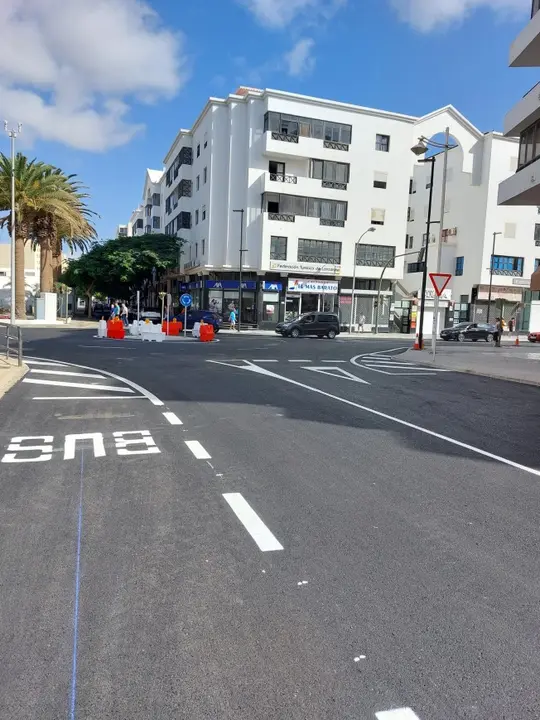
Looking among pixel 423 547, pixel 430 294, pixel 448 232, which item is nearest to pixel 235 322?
pixel 430 294

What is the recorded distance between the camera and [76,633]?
2.99 m

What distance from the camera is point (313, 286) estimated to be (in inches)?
1777

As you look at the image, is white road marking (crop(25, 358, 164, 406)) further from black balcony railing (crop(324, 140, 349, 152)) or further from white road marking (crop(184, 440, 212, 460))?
black balcony railing (crop(324, 140, 349, 152))

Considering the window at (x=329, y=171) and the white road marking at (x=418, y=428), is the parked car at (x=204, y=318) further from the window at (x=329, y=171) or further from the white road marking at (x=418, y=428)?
the white road marking at (x=418, y=428)

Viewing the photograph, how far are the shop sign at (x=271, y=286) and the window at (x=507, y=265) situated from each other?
20918mm

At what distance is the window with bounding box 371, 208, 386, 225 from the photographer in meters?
46.0

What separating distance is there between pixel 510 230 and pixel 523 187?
3565cm

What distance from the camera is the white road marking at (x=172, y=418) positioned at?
8.44 metres

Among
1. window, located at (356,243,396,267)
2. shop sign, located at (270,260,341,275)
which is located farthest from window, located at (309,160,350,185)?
shop sign, located at (270,260,341,275)

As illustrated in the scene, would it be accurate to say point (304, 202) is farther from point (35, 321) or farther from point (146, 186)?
point (146, 186)

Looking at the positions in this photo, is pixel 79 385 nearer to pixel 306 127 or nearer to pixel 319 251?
pixel 319 251

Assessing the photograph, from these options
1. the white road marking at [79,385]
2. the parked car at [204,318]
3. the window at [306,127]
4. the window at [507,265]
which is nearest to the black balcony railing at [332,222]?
the window at [306,127]

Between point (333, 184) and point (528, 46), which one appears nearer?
point (528, 46)

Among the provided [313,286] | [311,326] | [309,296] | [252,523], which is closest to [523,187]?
[252,523]
